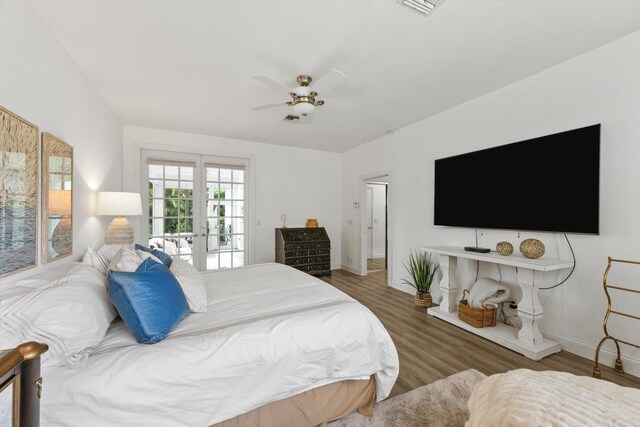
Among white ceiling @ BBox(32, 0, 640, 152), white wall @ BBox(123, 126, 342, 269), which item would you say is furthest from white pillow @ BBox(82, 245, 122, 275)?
white wall @ BBox(123, 126, 342, 269)

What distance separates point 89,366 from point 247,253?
3899 mm

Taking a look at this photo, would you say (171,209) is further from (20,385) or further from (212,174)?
(20,385)

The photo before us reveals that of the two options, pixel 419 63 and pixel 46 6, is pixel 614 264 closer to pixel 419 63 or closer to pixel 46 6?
pixel 419 63

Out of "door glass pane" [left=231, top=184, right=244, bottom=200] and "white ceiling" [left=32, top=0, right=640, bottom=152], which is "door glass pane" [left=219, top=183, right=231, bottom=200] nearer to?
"door glass pane" [left=231, top=184, right=244, bottom=200]

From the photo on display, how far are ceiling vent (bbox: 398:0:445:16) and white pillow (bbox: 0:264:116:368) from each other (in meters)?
2.42

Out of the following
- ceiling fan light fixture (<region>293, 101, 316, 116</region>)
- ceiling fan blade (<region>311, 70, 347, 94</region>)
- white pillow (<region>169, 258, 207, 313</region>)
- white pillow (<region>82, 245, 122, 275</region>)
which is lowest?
white pillow (<region>169, 258, 207, 313</region>)

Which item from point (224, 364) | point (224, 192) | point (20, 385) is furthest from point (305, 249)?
point (20, 385)

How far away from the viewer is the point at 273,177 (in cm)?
519

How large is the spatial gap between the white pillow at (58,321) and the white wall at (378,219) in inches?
257

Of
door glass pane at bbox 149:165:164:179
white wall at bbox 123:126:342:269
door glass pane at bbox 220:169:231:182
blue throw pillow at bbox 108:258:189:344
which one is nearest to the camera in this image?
blue throw pillow at bbox 108:258:189:344

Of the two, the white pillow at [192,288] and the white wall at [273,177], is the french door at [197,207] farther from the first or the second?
the white pillow at [192,288]

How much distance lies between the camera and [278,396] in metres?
1.36

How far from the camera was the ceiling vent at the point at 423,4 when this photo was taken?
1.71 meters

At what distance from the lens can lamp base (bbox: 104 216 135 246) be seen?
2.90 m
